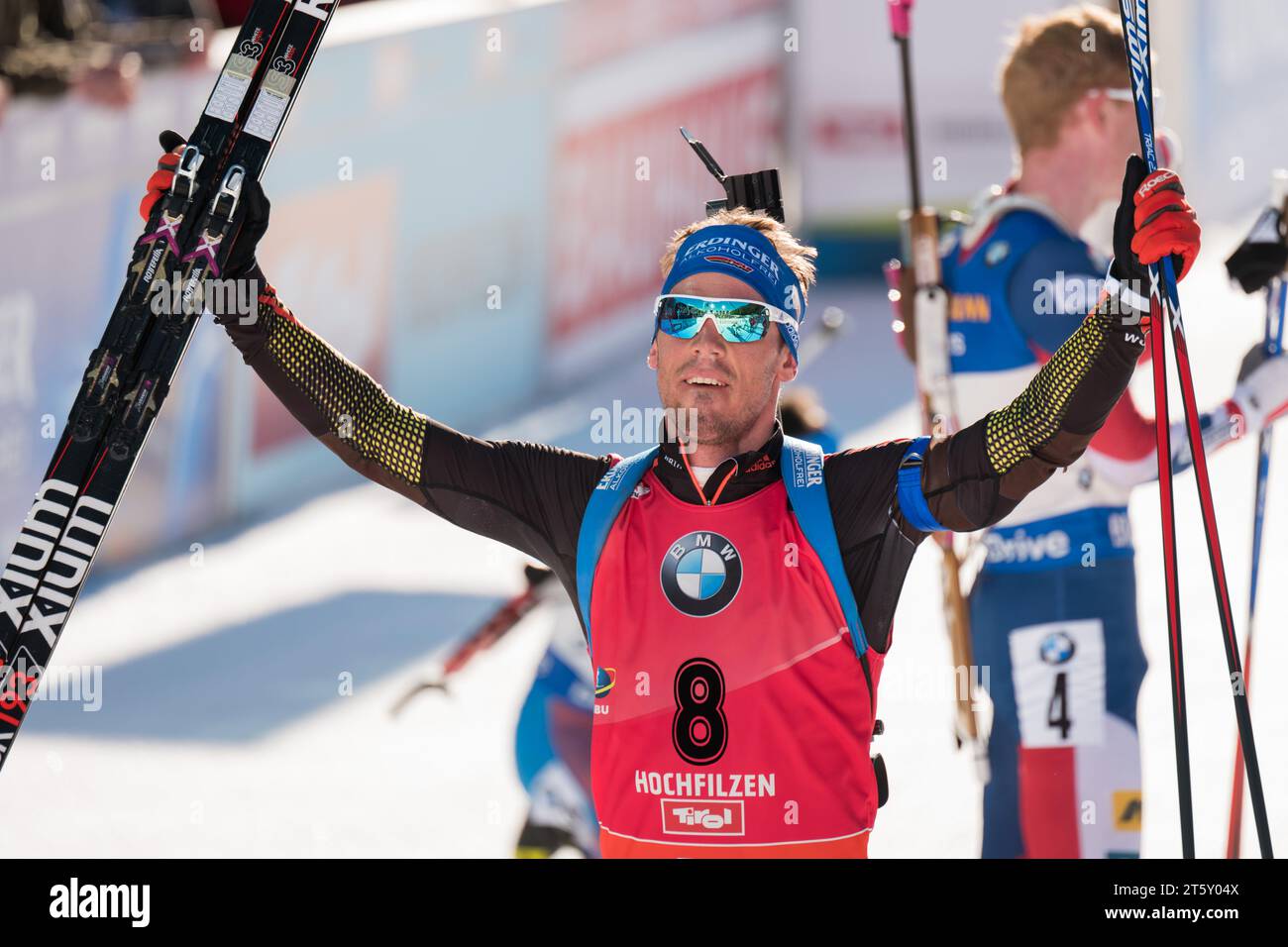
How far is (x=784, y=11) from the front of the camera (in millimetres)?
19312

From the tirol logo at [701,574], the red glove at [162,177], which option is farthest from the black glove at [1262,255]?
the red glove at [162,177]

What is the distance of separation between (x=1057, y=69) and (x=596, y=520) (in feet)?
7.14

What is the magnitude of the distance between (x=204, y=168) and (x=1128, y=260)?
73.0 inches

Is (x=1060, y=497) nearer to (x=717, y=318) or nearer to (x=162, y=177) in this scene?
(x=717, y=318)

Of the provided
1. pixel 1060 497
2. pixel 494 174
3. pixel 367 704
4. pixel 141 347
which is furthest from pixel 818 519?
pixel 494 174

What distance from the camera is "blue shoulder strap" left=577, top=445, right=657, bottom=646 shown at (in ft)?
12.7

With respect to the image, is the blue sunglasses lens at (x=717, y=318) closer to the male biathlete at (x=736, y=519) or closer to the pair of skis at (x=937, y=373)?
the male biathlete at (x=736, y=519)

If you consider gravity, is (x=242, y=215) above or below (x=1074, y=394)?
above

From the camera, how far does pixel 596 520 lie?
389 cm

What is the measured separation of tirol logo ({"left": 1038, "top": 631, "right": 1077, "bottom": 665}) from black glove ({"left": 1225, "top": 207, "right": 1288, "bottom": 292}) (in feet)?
3.34

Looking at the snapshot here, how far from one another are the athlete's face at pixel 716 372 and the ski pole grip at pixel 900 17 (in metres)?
2.18

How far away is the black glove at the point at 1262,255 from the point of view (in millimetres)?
5219

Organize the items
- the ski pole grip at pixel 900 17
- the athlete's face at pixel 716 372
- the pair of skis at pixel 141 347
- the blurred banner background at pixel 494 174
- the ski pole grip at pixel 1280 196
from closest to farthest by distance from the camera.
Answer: the athlete's face at pixel 716 372, the pair of skis at pixel 141 347, the ski pole grip at pixel 1280 196, the ski pole grip at pixel 900 17, the blurred banner background at pixel 494 174
